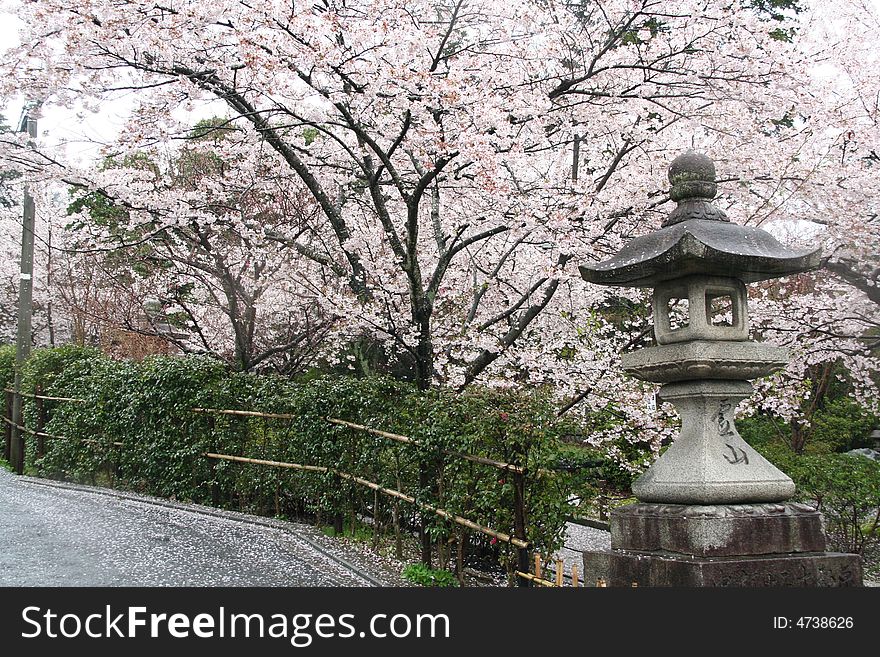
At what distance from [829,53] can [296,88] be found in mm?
6906

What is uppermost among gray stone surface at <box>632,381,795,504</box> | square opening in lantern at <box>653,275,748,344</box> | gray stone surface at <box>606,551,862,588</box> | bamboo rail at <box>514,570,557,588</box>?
square opening in lantern at <box>653,275,748,344</box>

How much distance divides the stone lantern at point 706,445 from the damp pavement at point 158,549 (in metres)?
2.36

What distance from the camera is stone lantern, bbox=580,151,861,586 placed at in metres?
4.38

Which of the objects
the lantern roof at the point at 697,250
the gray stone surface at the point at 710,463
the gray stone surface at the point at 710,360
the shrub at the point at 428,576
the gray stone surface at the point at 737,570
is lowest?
the shrub at the point at 428,576

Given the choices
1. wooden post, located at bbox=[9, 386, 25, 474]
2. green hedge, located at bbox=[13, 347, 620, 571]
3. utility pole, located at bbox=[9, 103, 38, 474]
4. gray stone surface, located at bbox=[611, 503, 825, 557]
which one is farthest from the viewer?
wooden post, located at bbox=[9, 386, 25, 474]

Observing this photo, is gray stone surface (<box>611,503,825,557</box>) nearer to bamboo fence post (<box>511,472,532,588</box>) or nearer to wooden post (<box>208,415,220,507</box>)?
bamboo fence post (<box>511,472,532,588</box>)

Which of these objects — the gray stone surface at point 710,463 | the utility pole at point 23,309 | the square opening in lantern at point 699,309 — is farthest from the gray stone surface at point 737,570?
the utility pole at point 23,309

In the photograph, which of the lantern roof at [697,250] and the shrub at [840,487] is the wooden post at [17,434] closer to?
the lantern roof at [697,250]

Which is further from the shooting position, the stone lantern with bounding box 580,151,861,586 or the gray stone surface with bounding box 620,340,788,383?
the gray stone surface with bounding box 620,340,788,383

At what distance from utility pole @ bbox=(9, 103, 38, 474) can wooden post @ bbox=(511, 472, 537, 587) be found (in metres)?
10.6

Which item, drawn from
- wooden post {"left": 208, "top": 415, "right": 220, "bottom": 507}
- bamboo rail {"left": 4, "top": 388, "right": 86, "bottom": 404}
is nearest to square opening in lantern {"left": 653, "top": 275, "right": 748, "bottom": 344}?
wooden post {"left": 208, "top": 415, "right": 220, "bottom": 507}

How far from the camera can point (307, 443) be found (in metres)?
7.96

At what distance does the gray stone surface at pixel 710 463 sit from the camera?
14.9 feet

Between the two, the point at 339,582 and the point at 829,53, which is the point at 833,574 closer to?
the point at 339,582
